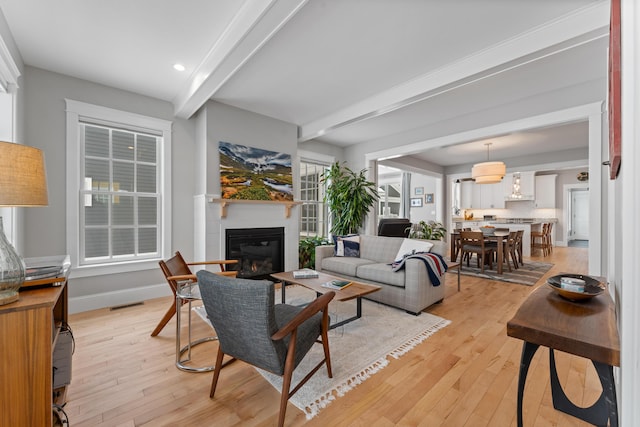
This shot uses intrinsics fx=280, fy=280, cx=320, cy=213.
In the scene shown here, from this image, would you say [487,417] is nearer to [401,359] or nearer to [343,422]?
[401,359]

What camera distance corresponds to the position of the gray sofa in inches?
121

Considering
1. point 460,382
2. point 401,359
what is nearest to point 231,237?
point 401,359

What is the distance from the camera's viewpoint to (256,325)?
1.45 meters

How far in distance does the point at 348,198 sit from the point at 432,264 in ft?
7.91

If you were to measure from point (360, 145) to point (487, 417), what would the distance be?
5003mm

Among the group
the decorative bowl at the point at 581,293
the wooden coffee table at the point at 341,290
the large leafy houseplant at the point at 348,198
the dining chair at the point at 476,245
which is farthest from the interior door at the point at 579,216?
the decorative bowl at the point at 581,293

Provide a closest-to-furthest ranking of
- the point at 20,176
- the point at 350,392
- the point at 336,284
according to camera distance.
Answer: the point at 20,176 → the point at 350,392 → the point at 336,284

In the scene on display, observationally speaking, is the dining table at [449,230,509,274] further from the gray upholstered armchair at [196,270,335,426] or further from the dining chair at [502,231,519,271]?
the gray upholstered armchair at [196,270,335,426]

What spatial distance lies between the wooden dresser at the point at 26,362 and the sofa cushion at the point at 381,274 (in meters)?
2.88

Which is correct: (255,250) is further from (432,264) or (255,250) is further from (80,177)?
Result: (432,264)

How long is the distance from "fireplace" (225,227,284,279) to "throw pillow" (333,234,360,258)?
3.03 feet

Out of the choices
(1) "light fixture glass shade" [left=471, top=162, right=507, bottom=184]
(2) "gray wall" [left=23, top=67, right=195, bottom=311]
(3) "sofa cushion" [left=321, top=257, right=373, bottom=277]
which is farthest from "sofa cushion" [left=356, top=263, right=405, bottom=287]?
(1) "light fixture glass shade" [left=471, top=162, right=507, bottom=184]

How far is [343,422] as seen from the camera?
1.55 meters

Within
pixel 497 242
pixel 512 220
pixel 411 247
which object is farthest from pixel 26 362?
Answer: pixel 512 220
